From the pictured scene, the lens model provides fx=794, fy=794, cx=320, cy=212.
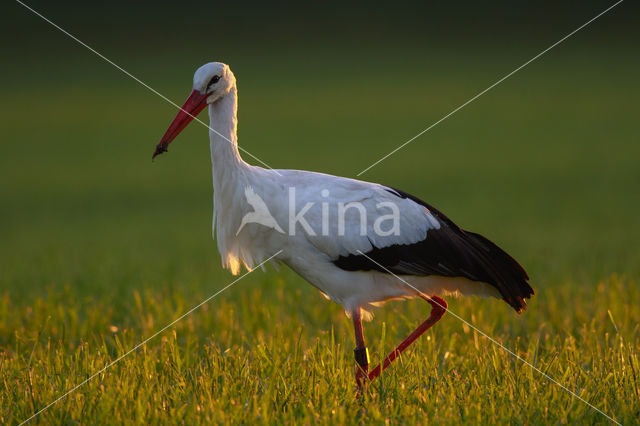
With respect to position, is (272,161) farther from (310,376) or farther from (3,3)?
(3,3)

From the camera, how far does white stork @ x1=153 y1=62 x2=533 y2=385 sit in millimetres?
5352

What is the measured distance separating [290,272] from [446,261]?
16.2 ft

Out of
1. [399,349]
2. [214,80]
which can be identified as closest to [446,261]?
[399,349]

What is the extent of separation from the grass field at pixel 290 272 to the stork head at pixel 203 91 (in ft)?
5.11

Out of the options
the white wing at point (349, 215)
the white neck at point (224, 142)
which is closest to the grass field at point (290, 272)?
the white wing at point (349, 215)

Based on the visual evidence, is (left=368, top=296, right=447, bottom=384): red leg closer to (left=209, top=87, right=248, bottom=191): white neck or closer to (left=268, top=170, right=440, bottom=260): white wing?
(left=268, top=170, right=440, bottom=260): white wing

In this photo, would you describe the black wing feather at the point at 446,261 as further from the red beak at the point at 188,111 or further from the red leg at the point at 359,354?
the red beak at the point at 188,111

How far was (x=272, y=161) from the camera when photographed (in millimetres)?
22047

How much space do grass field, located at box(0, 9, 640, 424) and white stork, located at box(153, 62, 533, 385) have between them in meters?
0.47

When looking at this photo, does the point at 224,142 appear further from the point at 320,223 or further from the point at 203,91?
the point at 320,223

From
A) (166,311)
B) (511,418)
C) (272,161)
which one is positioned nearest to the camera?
(511,418)

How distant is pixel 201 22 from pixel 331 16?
A: 7.75 m

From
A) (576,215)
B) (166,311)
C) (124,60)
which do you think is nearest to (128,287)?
(166,311)

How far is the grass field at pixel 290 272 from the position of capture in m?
4.54
